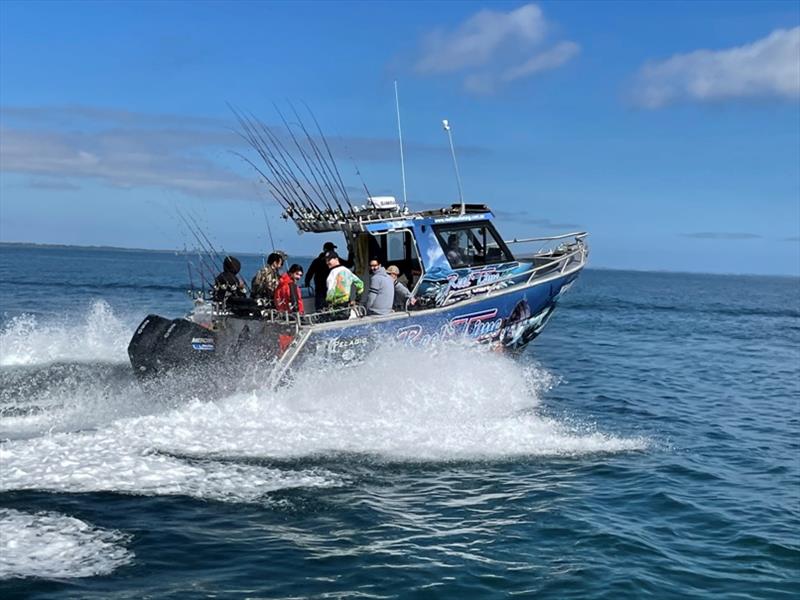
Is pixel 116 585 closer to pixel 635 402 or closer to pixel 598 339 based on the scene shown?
pixel 635 402

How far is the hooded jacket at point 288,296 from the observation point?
41.5 feet

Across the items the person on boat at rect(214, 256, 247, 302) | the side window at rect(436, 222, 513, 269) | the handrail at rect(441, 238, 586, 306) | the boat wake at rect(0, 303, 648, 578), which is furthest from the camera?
the side window at rect(436, 222, 513, 269)

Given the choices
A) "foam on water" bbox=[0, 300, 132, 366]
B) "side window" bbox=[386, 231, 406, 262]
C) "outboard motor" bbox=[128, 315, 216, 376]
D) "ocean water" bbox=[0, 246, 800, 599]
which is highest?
"side window" bbox=[386, 231, 406, 262]

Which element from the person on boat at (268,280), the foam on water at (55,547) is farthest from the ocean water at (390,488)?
the person on boat at (268,280)

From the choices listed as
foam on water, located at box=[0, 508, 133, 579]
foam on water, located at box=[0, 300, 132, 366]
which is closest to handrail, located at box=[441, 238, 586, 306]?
foam on water, located at box=[0, 300, 132, 366]

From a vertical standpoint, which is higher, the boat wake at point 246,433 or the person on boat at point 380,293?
the person on boat at point 380,293

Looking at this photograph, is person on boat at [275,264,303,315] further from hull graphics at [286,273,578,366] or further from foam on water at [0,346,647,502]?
foam on water at [0,346,647,502]

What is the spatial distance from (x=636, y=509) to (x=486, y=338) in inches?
240

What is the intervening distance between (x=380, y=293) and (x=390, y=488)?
4.76 meters

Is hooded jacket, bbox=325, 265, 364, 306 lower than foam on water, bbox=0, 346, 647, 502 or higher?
higher

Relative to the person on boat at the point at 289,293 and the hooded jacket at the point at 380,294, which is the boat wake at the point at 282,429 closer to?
the hooded jacket at the point at 380,294

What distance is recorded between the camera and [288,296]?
1269 cm

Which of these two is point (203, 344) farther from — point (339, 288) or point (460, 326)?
point (460, 326)

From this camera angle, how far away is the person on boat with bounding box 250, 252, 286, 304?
13188mm
